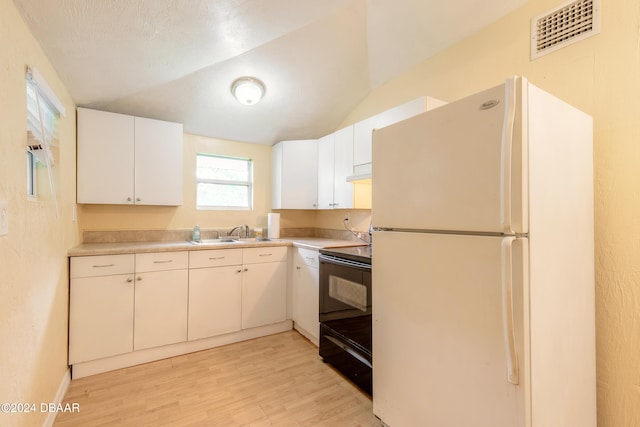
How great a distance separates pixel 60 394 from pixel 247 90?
2647 millimetres

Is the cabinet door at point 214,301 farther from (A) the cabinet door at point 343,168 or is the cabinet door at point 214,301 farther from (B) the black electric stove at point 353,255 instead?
(A) the cabinet door at point 343,168

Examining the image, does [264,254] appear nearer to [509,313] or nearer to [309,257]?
[309,257]

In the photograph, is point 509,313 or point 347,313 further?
point 347,313

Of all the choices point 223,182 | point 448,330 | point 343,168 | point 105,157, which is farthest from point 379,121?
point 105,157

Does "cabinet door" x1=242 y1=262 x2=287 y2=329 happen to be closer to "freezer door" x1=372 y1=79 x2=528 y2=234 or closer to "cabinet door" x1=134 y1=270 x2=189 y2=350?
"cabinet door" x1=134 y1=270 x2=189 y2=350

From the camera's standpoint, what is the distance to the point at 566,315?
1210mm

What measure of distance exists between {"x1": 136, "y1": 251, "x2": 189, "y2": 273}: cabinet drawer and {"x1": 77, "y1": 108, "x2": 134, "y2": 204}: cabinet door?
60 centimetres

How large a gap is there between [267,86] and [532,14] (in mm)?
2065

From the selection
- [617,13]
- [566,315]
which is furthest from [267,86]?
[566,315]

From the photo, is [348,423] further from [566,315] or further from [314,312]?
[566,315]

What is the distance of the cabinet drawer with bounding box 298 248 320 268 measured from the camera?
261 centimetres

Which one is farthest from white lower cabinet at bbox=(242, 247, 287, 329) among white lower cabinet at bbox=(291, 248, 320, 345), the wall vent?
the wall vent

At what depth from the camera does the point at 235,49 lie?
7.12ft

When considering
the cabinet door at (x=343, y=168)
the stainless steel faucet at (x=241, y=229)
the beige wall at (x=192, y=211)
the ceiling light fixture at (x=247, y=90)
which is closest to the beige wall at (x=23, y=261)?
the beige wall at (x=192, y=211)
